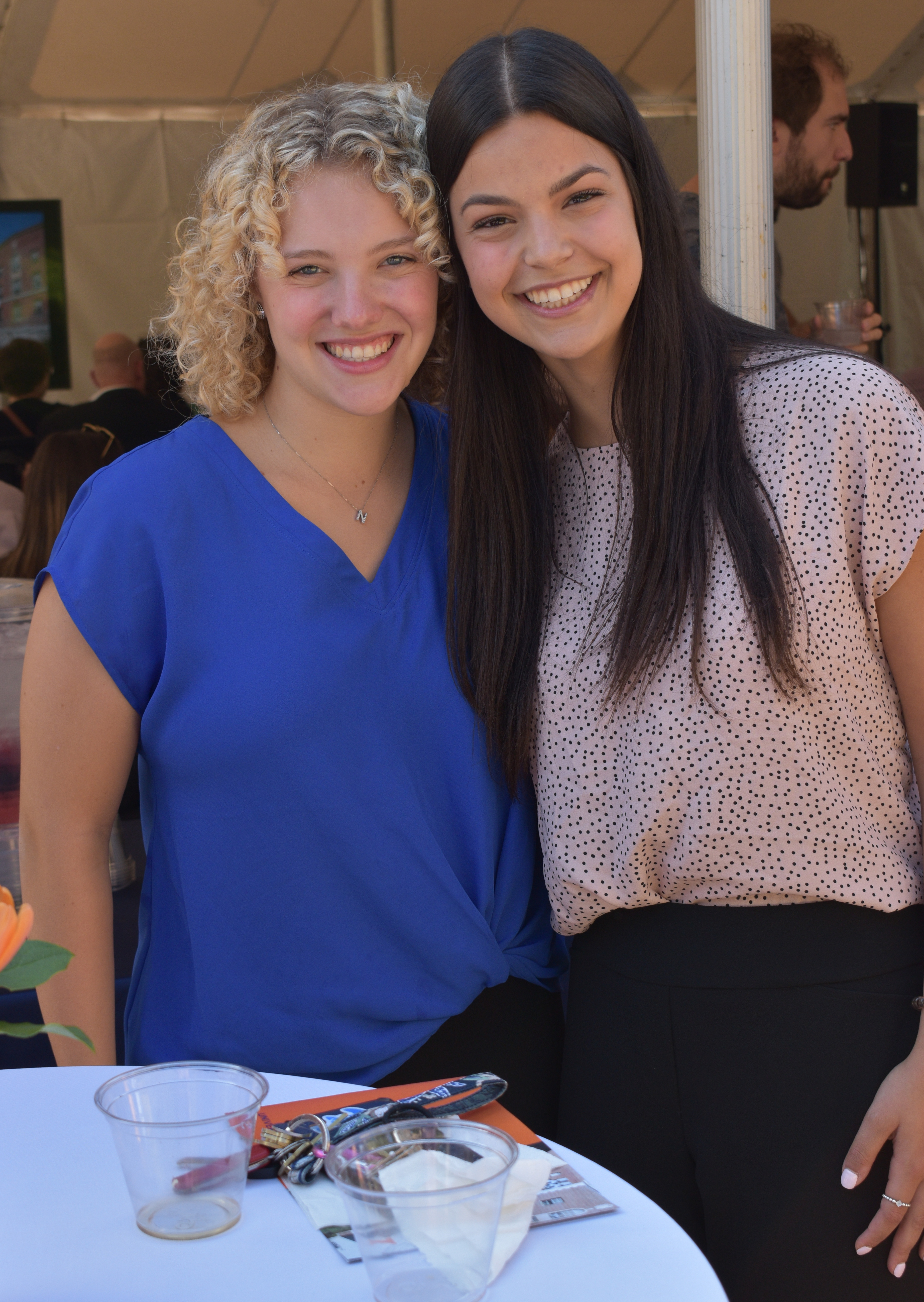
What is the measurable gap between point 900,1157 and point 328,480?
3.45 feet

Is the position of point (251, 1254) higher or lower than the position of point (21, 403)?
lower

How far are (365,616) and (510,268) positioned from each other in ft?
1.51

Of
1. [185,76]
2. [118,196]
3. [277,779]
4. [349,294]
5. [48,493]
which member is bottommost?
[277,779]

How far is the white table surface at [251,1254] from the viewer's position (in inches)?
32.8

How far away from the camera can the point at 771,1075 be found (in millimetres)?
1349

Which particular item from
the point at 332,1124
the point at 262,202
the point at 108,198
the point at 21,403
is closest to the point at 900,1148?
the point at 332,1124

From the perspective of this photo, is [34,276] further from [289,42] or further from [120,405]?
[289,42]

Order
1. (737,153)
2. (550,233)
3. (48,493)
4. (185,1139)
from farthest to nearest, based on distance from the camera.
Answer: (48,493) < (737,153) < (550,233) < (185,1139)

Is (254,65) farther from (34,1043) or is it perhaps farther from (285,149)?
(34,1043)

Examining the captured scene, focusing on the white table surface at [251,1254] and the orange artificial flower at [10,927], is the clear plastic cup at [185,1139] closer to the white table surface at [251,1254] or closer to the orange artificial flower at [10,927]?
the white table surface at [251,1254]

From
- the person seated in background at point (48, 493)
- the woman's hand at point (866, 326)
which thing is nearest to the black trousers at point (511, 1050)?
Answer: the woman's hand at point (866, 326)

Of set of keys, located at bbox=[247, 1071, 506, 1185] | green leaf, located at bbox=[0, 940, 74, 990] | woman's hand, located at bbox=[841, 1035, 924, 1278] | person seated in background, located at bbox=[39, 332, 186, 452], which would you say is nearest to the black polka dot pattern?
woman's hand, located at bbox=[841, 1035, 924, 1278]

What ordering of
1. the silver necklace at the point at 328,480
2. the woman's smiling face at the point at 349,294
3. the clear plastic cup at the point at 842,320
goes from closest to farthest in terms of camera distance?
the woman's smiling face at the point at 349,294 < the silver necklace at the point at 328,480 < the clear plastic cup at the point at 842,320

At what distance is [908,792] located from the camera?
56.4 inches
